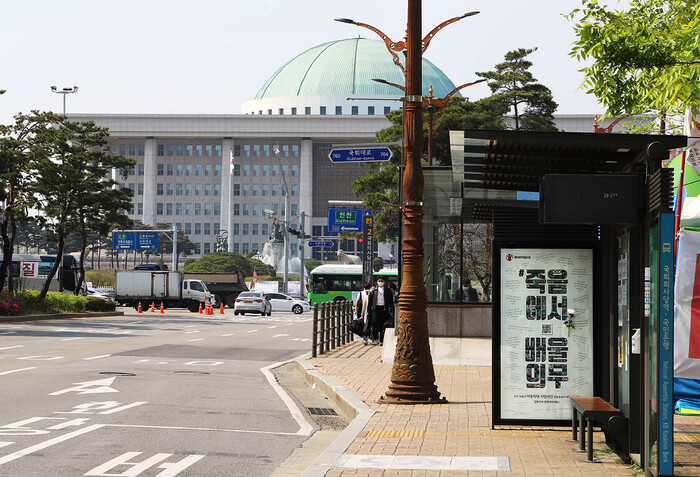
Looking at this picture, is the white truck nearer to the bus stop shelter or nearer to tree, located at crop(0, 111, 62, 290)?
tree, located at crop(0, 111, 62, 290)

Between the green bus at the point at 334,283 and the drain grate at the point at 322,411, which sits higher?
the green bus at the point at 334,283

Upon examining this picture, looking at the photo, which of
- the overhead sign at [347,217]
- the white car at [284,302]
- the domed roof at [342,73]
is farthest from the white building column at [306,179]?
the overhead sign at [347,217]

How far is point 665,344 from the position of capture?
753 cm

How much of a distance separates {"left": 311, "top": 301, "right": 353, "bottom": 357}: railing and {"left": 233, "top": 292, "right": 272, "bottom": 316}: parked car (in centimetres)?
2821

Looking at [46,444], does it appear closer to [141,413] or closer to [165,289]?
[141,413]

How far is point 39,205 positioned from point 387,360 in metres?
30.2

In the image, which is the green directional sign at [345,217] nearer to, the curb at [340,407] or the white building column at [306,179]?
the curb at [340,407]

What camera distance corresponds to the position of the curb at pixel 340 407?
8741 mm

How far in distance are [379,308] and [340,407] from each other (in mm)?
13962

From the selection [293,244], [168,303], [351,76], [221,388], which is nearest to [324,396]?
[221,388]

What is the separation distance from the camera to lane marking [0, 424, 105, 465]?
30.0 ft

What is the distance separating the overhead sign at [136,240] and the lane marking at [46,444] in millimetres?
75254

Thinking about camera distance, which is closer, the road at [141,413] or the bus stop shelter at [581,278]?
the bus stop shelter at [581,278]

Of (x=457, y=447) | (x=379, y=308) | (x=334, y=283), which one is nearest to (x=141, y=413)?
(x=457, y=447)
